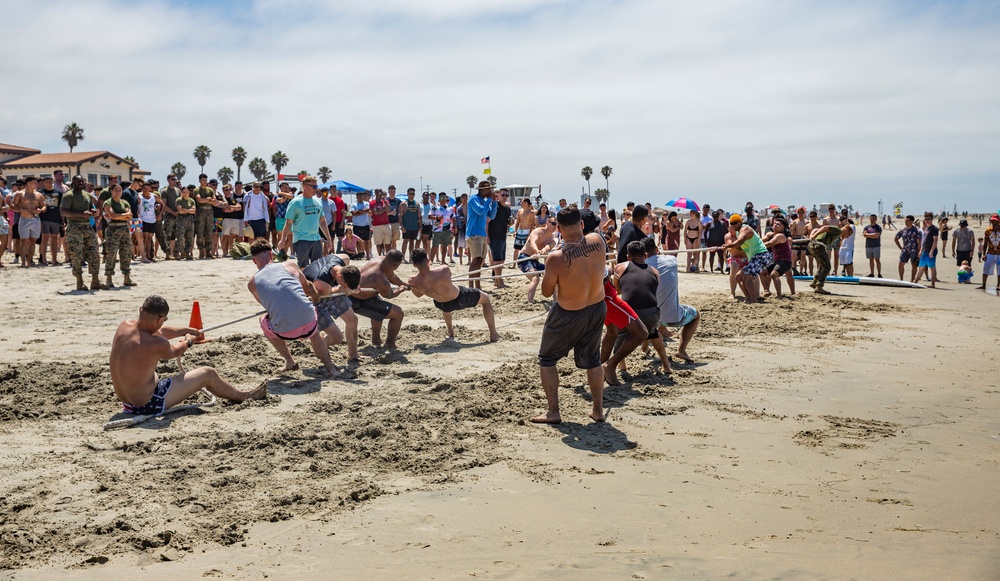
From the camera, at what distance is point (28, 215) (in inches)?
618

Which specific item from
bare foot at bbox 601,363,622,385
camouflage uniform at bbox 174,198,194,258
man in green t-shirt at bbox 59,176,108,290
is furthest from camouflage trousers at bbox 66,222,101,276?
bare foot at bbox 601,363,622,385

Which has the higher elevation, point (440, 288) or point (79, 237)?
point (79, 237)

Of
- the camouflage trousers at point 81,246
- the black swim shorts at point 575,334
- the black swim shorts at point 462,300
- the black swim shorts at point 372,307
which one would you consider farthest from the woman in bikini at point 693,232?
the black swim shorts at point 575,334

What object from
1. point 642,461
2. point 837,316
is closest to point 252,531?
point 642,461

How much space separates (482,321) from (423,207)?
33.2 ft

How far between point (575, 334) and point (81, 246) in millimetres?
9978

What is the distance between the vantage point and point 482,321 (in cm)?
1161

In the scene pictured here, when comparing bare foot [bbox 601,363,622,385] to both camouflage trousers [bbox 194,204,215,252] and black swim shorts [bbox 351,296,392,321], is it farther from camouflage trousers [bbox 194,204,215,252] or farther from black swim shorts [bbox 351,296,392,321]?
camouflage trousers [bbox 194,204,215,252]

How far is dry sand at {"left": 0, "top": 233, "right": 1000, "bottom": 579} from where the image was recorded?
4129 mm

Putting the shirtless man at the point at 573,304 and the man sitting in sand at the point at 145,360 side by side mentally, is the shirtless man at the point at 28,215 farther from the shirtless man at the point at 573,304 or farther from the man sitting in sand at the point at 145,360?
the shirtless man at the point at 573,304

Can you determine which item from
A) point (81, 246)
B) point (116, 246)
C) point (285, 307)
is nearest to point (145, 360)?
point (285, 307)

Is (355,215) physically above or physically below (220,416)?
above

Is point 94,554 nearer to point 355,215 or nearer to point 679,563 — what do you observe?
point 679,563

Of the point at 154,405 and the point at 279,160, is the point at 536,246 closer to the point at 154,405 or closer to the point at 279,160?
the point at 154,405
